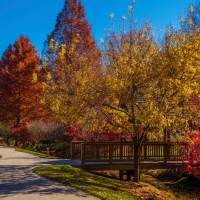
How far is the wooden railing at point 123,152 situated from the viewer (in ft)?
45.9

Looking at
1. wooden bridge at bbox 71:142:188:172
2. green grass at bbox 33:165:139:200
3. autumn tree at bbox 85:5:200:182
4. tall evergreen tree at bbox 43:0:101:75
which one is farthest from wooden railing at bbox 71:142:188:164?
tall evergreen tree at bbox 43:0:101:75

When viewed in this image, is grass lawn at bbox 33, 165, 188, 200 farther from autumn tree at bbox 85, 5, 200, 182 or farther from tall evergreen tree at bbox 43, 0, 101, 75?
tall evergreen tree at bbox 43, 0, 101, 75

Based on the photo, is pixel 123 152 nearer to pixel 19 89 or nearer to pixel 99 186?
pixel 99 186

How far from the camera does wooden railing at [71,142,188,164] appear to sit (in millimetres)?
13977

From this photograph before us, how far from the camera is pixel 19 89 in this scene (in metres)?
29.2

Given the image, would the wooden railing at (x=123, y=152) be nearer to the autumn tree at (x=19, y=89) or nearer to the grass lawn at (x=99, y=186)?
the grass lawn at (x=99, y=186)

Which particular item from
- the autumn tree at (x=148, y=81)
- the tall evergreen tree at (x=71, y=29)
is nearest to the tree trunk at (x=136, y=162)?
the autumn tree at (x=148, y=81)

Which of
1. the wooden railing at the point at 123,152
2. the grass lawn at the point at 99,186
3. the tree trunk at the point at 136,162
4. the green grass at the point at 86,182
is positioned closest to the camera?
the green grass at the point at 86,182

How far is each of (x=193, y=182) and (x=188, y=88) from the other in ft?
24.8

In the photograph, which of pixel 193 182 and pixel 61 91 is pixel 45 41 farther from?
pixel 193 182

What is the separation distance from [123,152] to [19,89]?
17.5 metres

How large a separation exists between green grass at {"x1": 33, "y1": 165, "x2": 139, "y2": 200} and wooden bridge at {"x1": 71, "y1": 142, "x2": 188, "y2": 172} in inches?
41.8

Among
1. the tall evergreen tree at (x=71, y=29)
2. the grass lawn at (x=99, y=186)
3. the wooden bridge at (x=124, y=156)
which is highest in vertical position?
the tall evergreen tree at (x=71, y=29)

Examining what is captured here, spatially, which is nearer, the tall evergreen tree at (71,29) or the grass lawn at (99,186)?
the grass lawn at (99,186)
